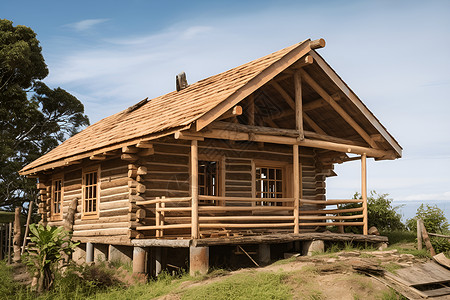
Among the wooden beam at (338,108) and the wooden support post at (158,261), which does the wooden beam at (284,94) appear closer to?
the wooden beam at (338,108)

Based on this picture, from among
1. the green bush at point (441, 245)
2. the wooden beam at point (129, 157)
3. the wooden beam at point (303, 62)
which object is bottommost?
the green bush at point (441, 245)

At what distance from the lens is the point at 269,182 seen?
1803cm

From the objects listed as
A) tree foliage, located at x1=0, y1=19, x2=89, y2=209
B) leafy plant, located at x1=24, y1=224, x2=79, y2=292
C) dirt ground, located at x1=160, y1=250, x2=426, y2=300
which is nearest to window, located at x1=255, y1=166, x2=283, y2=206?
dirt ground, located at x1=160, y1=250, x2=426, y2=300

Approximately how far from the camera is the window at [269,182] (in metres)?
17.4

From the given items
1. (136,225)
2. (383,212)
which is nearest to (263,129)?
(136,225)

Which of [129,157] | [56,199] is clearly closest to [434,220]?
[129,157]

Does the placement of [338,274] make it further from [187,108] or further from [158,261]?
[187,108]

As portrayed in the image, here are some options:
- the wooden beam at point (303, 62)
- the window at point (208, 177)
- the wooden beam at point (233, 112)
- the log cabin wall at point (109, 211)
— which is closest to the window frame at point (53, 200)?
the log cabin wall at point (109, 211)

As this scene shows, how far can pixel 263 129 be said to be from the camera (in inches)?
558

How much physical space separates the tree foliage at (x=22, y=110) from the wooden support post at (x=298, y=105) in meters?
20.0

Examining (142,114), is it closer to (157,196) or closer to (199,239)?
(157,196)

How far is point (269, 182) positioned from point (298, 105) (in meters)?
3.94

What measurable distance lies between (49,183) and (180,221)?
28.7 ft

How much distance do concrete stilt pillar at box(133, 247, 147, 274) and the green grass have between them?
3.24 m
